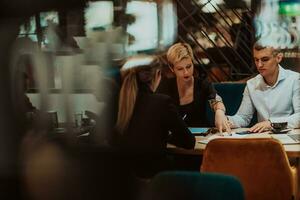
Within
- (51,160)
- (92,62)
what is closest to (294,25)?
(92,62)

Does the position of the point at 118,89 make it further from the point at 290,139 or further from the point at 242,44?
the point at 290,139

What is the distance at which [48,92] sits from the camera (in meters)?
1.84

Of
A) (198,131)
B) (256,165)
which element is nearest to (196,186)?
(256,165)

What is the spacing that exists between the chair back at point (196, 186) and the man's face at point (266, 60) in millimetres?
524

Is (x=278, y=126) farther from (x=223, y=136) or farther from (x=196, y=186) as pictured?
(x=196, y=186)

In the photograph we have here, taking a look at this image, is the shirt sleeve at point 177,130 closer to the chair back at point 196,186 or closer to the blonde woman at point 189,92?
the blonde woman at point 189,92

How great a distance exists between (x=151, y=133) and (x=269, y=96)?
0.55 metres

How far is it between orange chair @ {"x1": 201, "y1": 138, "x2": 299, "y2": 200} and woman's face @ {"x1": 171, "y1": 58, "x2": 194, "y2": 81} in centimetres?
29

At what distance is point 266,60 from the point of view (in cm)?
188

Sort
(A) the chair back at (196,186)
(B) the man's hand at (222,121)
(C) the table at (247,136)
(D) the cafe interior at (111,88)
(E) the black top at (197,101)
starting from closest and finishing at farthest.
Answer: (A) the chair back at (196,186)
(D) the cafe interior at (111,88)
(C) the table at (247,136)
(E) the black top at (197,101)
(B) the man's hand at (222,121)

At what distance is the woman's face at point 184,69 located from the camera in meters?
1.91

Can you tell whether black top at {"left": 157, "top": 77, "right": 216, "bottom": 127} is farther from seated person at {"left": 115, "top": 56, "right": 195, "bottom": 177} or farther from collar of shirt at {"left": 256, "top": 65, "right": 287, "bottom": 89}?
collar of shirt at {"left": 256, "top": 65, "right": 287, "bottom": 89}

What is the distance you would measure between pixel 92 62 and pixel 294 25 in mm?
720

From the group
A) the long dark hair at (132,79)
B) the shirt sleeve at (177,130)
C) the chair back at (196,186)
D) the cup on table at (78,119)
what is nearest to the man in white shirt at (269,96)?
the shirt sleeve at (177,130)
